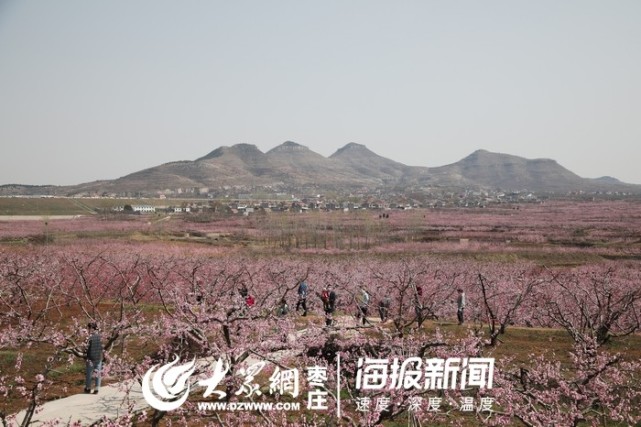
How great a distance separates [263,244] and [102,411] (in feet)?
163

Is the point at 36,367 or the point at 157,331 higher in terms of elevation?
the point at 157,331

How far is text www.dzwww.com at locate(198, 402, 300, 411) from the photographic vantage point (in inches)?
367

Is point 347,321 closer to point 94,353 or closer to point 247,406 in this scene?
point 247,406

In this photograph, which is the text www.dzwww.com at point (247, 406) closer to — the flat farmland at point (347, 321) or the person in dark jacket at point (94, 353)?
the flat farmland at point (347, 321)

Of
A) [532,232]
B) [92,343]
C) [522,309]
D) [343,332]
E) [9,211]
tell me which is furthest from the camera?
[9,211]

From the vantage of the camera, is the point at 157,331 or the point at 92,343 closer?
the point at 157,331

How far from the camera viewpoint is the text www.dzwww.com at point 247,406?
9318 millimetres

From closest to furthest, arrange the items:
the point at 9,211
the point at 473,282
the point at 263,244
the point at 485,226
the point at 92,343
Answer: the point at 92,343 → the point at 473,282 → the point at 263,244 → the point at 485,226 → the point at 9,211

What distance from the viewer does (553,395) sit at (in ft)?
27.0

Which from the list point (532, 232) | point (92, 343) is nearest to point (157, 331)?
point (92, 343)

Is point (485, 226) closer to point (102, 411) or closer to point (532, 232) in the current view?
point (532, 232)

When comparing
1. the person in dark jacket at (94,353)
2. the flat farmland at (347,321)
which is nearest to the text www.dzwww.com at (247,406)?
the flat farmland at (347,321)

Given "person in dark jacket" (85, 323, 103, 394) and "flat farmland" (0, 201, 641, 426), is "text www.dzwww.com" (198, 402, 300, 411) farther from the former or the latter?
"person in dark jacket" (85, 323, 103, 394)

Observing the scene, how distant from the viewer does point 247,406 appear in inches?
387
